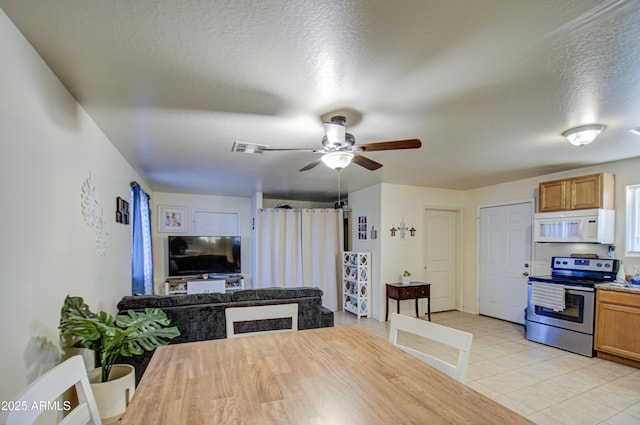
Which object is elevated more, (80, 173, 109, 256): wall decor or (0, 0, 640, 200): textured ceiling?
(0, 0, 640, 200): textured ceiling

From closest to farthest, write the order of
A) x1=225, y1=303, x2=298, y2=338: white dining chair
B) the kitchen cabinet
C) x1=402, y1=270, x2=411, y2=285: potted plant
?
x1=225, y1=303, x2=298, y2=338: white dining chair < the kitchen cabinet < x1=402, y1=270, x2=411, y2=285: potted plant

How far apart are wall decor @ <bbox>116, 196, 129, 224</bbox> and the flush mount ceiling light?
14.1 feet

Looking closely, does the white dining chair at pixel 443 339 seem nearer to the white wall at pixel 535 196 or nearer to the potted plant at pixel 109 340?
the potted plant at pixel 109 340

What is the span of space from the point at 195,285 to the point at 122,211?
8.90ft

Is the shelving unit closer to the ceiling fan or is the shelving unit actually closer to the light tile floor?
the light tile floor

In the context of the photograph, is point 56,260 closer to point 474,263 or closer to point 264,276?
point 264,276

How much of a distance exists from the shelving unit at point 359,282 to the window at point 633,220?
11.0 feet

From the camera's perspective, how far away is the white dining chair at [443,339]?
1344 mm

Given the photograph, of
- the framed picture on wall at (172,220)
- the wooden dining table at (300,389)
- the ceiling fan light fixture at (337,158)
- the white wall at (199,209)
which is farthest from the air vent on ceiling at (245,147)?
the framed picture on wall at (172,220)

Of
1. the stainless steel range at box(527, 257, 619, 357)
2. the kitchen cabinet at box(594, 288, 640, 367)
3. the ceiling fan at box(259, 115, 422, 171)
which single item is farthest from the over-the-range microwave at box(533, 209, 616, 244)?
the ceiling fan at box(259, 115, 422, 171)

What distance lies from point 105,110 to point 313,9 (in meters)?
1.81

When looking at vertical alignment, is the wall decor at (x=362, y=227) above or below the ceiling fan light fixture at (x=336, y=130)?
below

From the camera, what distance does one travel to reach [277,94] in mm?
1971

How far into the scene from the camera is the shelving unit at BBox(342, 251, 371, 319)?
17.4 feet
